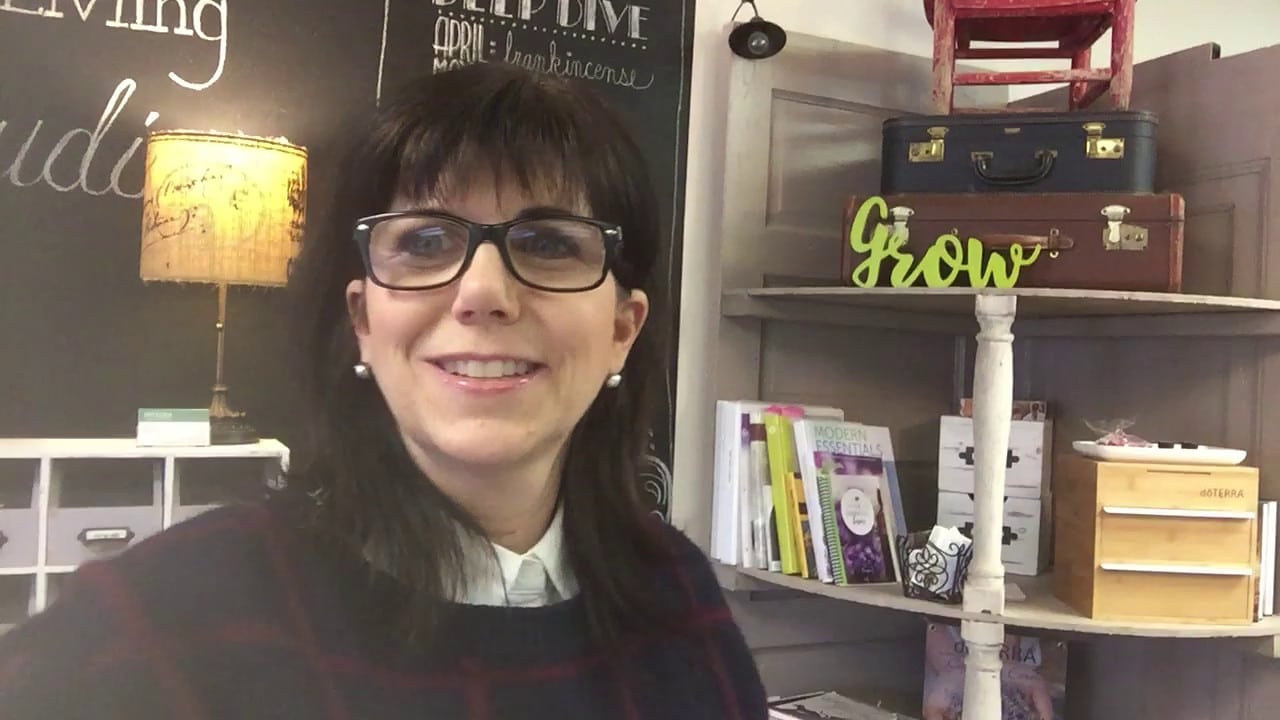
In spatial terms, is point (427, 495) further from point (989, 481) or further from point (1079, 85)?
point (1079, 85)

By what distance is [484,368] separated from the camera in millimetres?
930

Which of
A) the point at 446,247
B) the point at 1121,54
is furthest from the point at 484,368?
the point at 1121,54

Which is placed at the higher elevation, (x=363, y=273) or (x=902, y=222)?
(x=902, y=222)

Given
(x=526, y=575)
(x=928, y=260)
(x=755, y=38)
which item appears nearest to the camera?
(x=526, y=575)

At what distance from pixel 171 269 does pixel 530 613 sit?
22.4 inches

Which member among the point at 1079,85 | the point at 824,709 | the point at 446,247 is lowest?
the point at 824,709

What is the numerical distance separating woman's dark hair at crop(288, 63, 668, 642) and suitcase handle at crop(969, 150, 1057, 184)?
2.19ft

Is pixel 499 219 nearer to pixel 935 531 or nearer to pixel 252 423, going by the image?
pixel 252 423

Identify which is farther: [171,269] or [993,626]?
[993,626]

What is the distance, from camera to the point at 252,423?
3.95 feet

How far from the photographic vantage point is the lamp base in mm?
1192

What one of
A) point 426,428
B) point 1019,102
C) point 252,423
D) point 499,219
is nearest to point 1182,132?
Answer: point 1019,102

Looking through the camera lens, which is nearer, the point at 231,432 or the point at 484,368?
→ the point at 484,368

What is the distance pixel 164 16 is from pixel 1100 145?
4.06 feet
